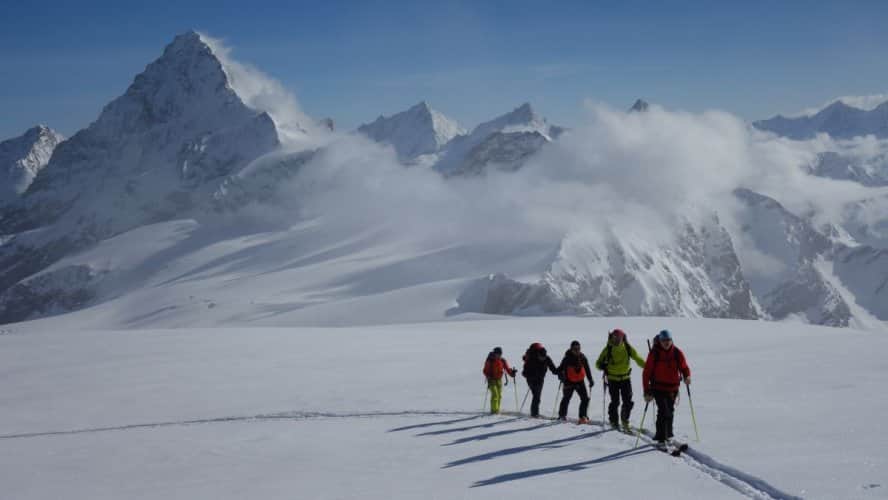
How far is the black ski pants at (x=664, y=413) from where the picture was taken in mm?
12992

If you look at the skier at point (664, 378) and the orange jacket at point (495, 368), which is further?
the orange jacket at point (495, 368)

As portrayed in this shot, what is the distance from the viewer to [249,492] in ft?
37.1

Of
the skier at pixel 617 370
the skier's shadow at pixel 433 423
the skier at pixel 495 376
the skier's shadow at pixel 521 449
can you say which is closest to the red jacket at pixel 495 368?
the skier at pixel 495 376

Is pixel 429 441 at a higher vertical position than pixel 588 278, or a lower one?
lower

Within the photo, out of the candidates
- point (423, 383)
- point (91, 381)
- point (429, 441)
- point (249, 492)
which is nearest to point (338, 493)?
point (249, 492)

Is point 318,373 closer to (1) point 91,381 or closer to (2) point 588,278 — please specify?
(1) point 91,381

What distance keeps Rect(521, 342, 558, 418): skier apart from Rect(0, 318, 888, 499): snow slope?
70cm

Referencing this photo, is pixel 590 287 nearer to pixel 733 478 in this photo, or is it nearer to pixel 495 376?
pixel 495 376

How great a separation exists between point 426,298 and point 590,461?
108m

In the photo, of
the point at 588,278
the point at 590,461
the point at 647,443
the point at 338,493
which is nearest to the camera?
the point at 338,493

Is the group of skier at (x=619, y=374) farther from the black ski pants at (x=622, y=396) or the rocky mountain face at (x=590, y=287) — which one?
the rocky mountain face at (x=590, y=287)

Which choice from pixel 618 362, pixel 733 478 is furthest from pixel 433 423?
pixel 733 478

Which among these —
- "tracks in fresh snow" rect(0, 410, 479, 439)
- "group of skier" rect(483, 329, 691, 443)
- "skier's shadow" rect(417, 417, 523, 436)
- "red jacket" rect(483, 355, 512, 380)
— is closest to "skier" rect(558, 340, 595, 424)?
"group of skier" rect(483, 329, 691, 443)

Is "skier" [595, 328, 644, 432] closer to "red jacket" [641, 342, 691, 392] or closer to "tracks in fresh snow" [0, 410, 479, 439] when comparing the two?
"red jacket" [641, 342, 691, 392]
